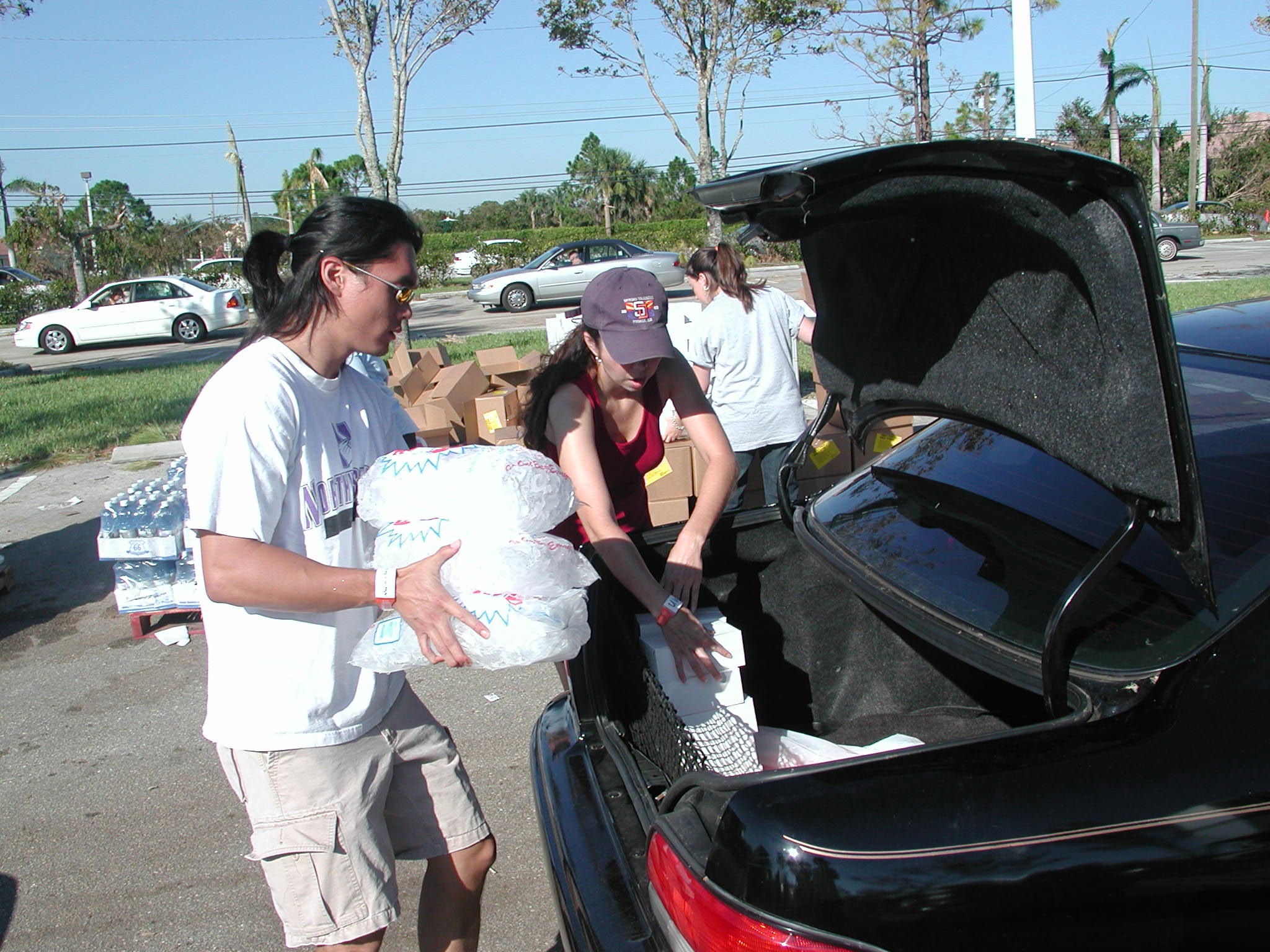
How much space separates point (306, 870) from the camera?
187 cm

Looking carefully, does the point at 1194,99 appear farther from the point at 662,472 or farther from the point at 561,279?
the point at 662,472

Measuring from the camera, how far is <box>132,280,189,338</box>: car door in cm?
2045

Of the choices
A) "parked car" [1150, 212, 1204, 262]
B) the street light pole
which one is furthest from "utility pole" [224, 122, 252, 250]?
"parked car" [1150, 212, 1204, 262]

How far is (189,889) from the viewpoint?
2928mm

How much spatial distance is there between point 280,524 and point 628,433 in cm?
130

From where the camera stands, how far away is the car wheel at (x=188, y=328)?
816 inches

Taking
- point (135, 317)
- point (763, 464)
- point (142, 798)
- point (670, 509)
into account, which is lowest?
point (142, 798)

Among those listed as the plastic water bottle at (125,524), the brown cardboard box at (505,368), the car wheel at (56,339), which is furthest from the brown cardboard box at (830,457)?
the car wheel at (56,339)

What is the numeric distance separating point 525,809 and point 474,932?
1.03m

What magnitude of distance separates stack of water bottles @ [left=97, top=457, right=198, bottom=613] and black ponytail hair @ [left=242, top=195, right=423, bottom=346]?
3172mm

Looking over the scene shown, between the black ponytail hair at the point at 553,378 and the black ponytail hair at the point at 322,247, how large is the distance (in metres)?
0.85

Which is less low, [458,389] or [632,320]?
[632,320]

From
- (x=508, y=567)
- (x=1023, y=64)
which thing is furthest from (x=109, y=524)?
(x=1023, y=64)

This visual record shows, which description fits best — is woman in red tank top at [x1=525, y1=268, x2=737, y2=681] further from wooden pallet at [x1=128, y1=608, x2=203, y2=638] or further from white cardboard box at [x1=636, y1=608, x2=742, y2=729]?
wooden pallet at [x1=128, y1=608, x2=203, y2=638]
